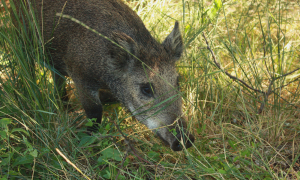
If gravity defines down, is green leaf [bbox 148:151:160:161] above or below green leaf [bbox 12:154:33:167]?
above

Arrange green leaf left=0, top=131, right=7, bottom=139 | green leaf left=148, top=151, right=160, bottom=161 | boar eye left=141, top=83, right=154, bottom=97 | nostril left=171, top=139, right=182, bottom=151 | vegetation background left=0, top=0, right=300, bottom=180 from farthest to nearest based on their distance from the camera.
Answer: boar eye left=141, top=83, right=154, bottom=97
green leaf left=148, top=151, right=160, bottom=161
nostril left=171, top=139, right=182, bottom=151
vegetation background left=0, top=0, right=300, bottom=180
green leaf left=0, top=131, right=7, bottom=139

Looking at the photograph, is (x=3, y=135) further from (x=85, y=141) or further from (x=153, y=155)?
(x=153, y=155)

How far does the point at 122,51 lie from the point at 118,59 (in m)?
0.13

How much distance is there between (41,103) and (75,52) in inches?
34.6

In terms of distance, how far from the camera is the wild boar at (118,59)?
3156mm

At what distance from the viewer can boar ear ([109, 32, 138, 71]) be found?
3.12 m

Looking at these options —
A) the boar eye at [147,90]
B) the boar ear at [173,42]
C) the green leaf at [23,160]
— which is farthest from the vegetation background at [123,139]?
the boar ear at [173,42]

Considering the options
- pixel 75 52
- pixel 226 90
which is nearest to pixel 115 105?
pixel 75 52

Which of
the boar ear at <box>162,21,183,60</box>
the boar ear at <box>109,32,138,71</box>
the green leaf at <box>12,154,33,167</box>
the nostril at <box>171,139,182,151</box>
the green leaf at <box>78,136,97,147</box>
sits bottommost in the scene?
the green leaf at <box>12,154,33,167</box>

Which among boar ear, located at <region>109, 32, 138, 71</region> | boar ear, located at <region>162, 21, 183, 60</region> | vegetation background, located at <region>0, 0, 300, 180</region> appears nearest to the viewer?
vegetation background, located at <region>0, 0, 300, 180</region>

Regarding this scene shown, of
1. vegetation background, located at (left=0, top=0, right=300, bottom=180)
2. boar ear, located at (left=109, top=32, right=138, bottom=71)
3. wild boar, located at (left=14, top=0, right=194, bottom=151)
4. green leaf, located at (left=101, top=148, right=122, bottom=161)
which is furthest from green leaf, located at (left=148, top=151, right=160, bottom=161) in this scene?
boar ear, located at (left=109, top=32, right=138, bottom=71)

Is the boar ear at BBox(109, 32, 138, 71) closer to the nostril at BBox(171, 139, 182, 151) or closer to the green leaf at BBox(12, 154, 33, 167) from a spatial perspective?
the nostril at BBox(171, 139, 182, 151)

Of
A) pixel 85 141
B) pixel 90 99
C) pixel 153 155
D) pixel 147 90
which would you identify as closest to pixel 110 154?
pixel 85 141

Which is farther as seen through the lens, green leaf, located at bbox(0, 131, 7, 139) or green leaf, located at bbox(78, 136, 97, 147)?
green leaf, located at bbox(78, 136, 97, 147)
